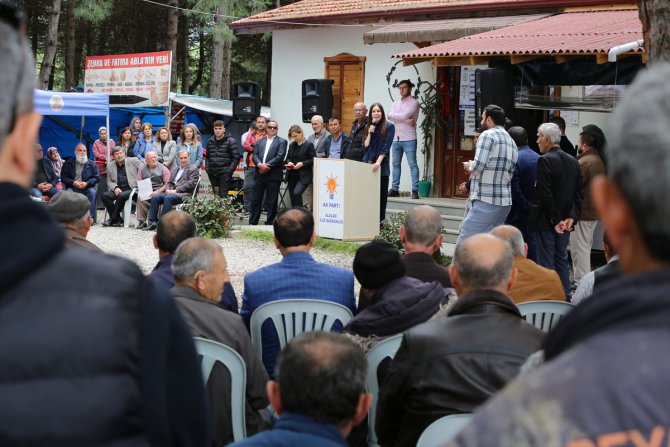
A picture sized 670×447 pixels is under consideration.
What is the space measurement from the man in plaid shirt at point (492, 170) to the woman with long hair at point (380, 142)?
13.5 feet

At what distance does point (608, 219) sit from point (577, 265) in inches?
375

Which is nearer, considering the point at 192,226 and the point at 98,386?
the point at 98,386

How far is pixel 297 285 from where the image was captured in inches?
Answer: 209

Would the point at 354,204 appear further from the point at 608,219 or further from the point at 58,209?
the point at 608,219

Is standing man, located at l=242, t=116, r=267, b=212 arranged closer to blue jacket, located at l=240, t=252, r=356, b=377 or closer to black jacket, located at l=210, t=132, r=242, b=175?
black jacket, located at l=210, t=132, r=242, b=175

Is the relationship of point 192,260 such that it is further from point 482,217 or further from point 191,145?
point 191,145

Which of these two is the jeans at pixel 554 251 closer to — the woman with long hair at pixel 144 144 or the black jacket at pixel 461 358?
the black jacket at pixel 461 358

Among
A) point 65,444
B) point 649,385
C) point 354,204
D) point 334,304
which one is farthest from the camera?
point 354,204

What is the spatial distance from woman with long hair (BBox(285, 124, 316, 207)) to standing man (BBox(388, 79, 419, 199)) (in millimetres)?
1446

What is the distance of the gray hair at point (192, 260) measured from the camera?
14.6ft

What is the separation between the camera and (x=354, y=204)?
1350 cm

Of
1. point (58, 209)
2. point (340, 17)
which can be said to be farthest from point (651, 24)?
point (340, 17)

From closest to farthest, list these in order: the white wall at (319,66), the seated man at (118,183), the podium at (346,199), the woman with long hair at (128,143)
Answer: the podium at (346,199), the seated man at (118,183), the white wall at (319,66), the woman with long hair at (128,143)

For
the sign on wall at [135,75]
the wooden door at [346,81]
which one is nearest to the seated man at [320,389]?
the wooden door at [346,81]
